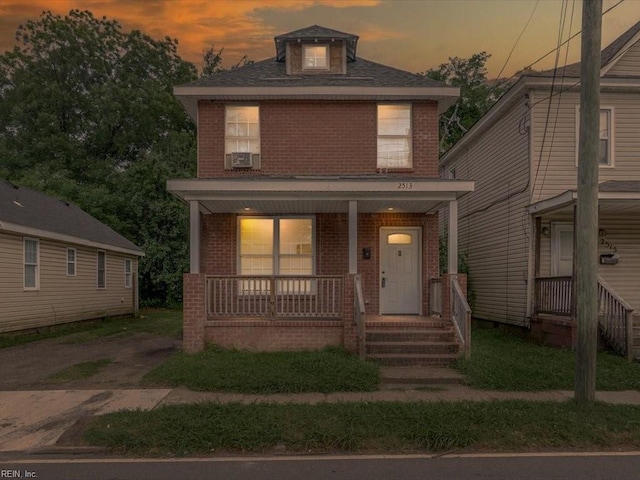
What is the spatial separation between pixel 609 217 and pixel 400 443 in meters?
10.6

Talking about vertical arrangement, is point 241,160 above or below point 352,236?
above

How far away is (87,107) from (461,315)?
1370 inches

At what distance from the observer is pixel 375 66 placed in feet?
45.9

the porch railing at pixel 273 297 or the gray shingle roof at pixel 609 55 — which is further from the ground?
→ the gray shingle roof at pixel 609 55

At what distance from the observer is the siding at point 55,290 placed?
1388cm

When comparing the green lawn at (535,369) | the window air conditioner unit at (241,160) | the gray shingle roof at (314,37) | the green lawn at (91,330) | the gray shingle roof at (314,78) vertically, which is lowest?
the green lawn at (91,330)

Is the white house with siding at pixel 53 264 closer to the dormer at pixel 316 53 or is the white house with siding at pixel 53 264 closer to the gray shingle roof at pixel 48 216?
the gray shingle roof at pixel 48 216

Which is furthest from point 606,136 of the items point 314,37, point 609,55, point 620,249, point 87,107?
point 87,107

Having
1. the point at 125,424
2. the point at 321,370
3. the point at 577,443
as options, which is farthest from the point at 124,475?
the point at 577,443

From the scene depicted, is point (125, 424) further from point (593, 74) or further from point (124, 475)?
point (593, 74)

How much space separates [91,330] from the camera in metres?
16.8

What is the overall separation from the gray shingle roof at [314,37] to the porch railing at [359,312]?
686cm

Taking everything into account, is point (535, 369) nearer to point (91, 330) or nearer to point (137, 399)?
point (137, 399)

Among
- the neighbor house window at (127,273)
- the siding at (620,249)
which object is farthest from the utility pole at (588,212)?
the neighbor house window at (127,273)
